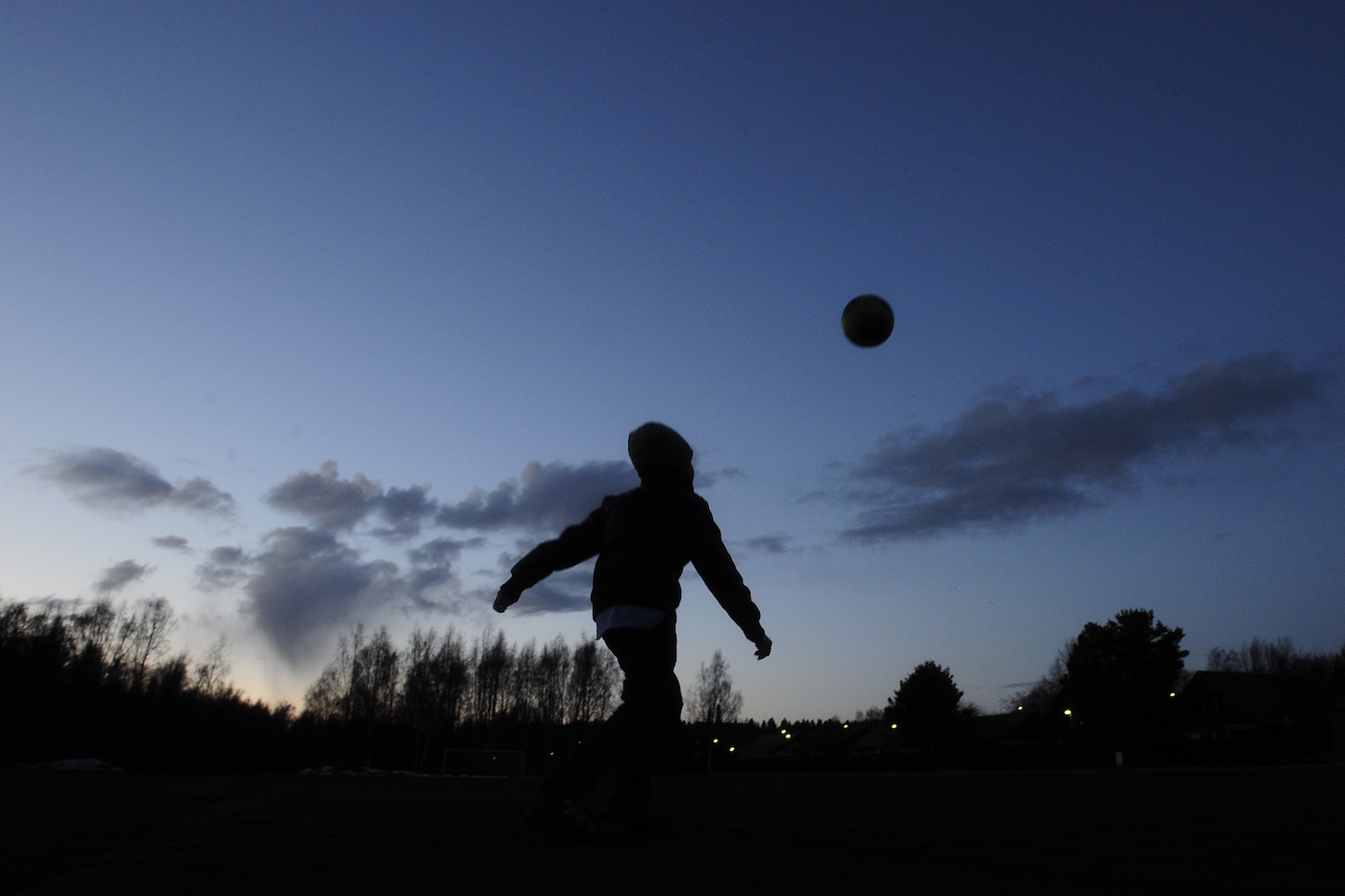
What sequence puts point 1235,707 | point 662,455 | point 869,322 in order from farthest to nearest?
point 1235,707 → point 869,322 → point 662,455

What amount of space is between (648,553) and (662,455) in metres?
0.47

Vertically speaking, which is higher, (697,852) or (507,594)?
(507,594)

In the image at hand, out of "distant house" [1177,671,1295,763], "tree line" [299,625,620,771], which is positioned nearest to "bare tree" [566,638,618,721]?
"tree line" [299,625,620,771]

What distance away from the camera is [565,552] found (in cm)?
363

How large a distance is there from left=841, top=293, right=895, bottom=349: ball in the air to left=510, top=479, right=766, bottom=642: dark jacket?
4.97 meters

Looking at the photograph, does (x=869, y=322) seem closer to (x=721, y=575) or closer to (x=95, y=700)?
(x=721, y=575)

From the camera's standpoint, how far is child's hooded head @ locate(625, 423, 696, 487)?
3596mm

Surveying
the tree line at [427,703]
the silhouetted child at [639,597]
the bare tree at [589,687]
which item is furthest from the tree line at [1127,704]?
the silhouetted child at [639,597]

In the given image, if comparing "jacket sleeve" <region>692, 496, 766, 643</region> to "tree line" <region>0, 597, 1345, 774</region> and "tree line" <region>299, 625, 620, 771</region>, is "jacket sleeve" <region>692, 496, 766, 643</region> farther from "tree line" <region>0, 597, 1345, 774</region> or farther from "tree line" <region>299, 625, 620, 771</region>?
"tree line" <region>299, 625, 620, 771</region>

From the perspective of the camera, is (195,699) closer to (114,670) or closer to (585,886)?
(114,670)

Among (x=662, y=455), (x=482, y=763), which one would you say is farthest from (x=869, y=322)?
(x=482, y=763)

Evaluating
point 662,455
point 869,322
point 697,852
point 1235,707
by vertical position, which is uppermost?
point 869,322

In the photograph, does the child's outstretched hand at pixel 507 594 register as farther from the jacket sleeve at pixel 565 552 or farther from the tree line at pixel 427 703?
the tree line at pixel 427 703

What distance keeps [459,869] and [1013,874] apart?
1.20 meters
